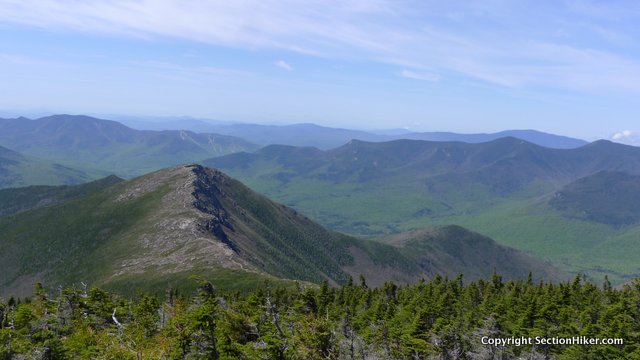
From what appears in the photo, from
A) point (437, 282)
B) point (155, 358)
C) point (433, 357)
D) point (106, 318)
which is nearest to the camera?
point (155, 358)

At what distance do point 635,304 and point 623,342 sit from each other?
2028 centimetres

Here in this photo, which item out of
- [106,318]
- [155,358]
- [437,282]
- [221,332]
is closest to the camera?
[155,358]

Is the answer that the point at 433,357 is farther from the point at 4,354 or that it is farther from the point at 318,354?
the point at 4,354

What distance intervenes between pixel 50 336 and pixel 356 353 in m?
36.5

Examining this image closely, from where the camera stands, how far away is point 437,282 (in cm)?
14575

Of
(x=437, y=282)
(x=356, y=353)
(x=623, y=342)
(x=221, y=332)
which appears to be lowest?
(x=437, y=282)

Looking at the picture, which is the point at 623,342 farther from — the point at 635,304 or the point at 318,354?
the point at 318,354

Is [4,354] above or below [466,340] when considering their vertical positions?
above

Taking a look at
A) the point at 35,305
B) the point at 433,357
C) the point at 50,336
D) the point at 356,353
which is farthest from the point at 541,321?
the point at 35,305

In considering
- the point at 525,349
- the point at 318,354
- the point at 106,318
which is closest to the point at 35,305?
the point at 106,318

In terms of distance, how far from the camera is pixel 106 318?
7712 cm

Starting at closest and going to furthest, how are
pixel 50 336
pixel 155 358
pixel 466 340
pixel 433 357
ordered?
pixel 155 358 → pixel 50 336 → pixel 433 357 → pixel 466 340

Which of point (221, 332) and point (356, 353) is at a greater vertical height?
point (221, 332)

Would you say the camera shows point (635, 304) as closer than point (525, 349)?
No
